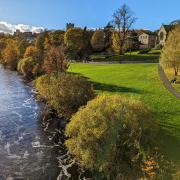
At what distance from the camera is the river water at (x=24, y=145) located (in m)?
29.7

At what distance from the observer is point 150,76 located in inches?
2393

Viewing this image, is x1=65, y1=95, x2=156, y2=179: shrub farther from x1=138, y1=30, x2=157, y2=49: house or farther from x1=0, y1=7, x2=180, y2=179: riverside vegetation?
x1=138, y1=30, x2=157, y2=49: house

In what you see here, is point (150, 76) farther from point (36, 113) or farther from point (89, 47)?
point (89, 47)

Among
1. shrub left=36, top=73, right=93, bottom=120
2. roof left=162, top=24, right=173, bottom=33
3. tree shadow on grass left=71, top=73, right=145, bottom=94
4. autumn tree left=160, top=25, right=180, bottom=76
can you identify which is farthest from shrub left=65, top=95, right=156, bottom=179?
roof left=162, top=24, right=173, bottom=33

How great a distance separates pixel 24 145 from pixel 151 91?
21.6 meters

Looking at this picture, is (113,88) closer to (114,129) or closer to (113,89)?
(113,89)

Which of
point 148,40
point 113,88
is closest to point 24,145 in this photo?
point 113,88

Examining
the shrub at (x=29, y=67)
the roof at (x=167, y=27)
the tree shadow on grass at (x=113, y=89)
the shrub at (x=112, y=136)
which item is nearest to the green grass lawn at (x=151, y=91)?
the tree shadow on grass at (x=113, y=89)

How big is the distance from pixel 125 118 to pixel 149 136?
2674 millimetres

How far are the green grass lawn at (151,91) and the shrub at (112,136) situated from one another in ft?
12.1

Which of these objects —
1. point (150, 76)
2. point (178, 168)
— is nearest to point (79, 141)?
point (178, 168)

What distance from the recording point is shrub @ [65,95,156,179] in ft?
85.1

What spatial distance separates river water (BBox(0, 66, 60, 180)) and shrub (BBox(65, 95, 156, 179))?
12.7 ft

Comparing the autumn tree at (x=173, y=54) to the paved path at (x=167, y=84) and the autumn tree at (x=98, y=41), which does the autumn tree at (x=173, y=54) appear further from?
the autumn tree at (x=98, y=41)
